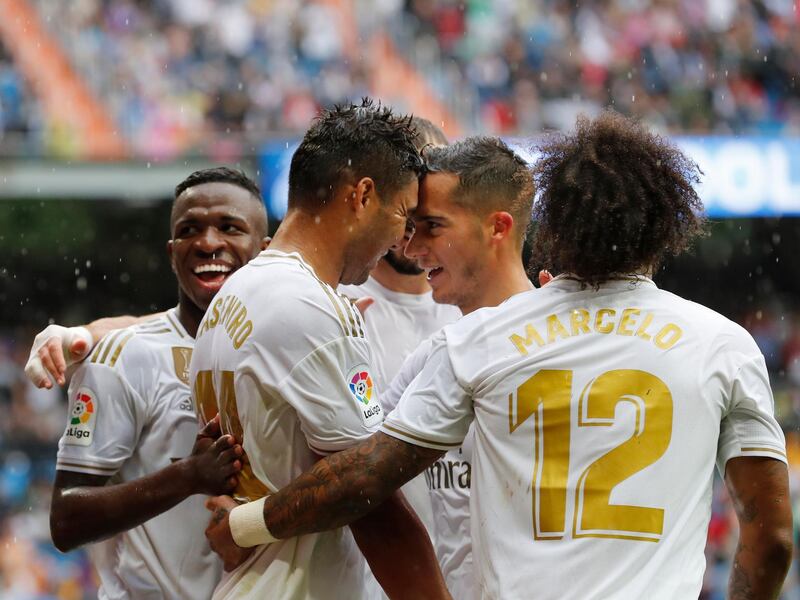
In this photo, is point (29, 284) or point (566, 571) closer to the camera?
point (566, 571)

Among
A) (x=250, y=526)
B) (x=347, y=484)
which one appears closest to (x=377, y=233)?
(x=347, y=484)

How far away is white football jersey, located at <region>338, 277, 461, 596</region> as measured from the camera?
4.46 m

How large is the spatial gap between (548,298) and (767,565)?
33.6 inches

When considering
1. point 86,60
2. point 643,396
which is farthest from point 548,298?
point 86,60

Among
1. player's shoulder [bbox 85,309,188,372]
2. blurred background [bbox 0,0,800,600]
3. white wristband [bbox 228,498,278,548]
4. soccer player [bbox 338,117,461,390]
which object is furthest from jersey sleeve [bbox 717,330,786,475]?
Answer: blurred background [bbox 0,0,800,600]

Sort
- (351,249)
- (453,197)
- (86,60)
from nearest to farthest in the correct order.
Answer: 1. (351,249)
2. (453,197)
3. (86,60)

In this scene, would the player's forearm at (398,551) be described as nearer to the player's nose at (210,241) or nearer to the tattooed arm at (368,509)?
the tattooed arm at (368,509)

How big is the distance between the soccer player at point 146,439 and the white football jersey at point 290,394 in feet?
1.72

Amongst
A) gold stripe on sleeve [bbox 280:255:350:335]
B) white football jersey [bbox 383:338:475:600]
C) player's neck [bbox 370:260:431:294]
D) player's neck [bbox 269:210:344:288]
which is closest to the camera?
gold stripe on sleeve [bbox 280:255:350:335]

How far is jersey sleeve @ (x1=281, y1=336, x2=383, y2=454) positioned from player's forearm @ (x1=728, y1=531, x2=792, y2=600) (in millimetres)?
995

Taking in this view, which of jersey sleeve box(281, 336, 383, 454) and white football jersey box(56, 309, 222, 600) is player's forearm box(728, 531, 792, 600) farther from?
white football jersey box(56, 309, 222, 600)

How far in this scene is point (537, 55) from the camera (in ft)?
54.9

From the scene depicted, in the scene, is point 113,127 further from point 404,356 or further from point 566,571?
point 566,571

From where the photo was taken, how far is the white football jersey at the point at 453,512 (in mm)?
3719
